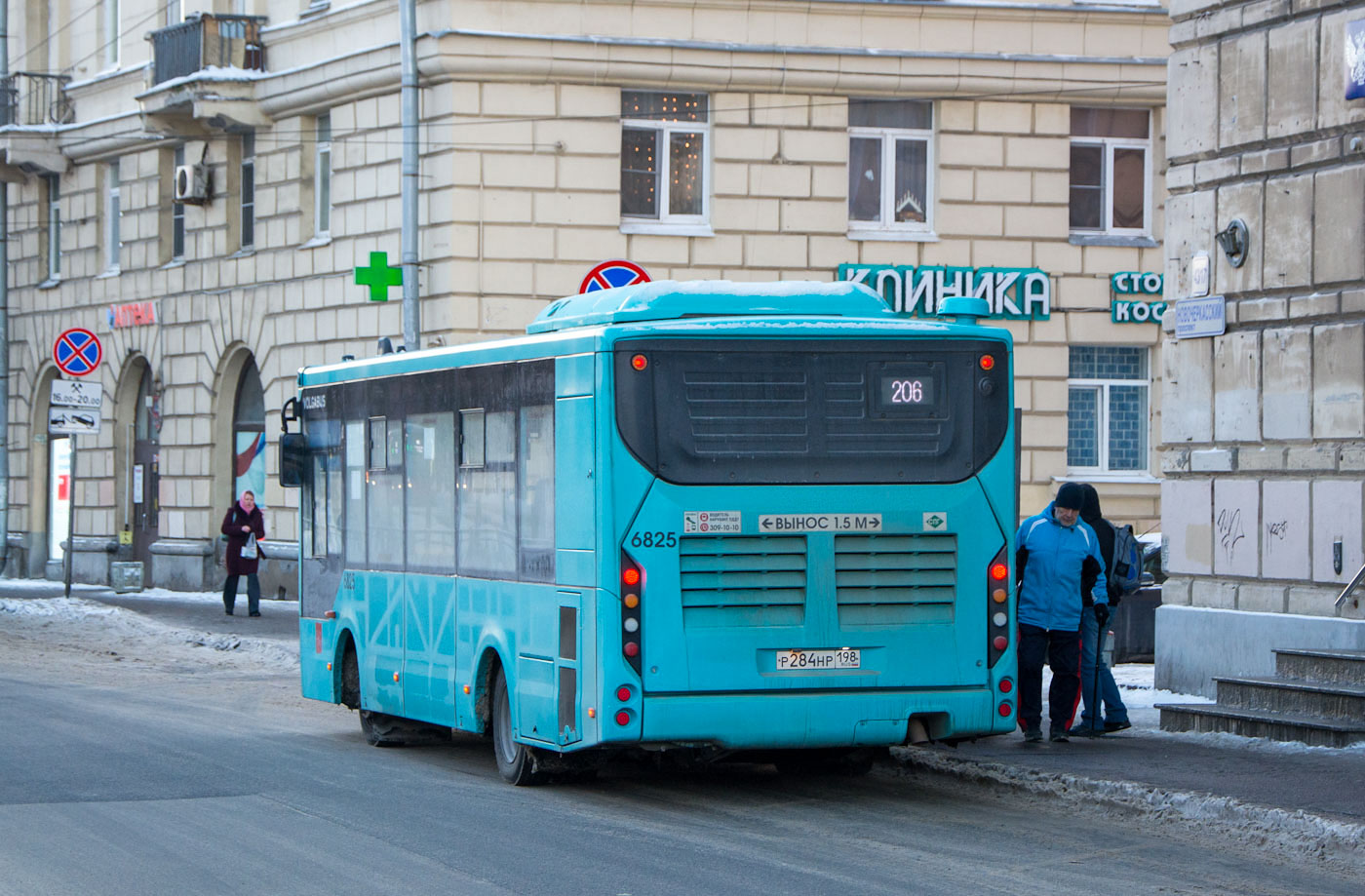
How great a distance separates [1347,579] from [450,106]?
13.6 metres

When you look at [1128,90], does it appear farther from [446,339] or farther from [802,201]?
[446,339]

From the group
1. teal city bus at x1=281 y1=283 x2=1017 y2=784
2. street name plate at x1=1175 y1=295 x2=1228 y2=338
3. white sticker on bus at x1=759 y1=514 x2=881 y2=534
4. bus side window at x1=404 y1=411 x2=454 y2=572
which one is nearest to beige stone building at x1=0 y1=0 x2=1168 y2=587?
street name plate at x1=1175 y1=295 x2=1228 y2=338

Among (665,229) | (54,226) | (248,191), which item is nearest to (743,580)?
(665,229)

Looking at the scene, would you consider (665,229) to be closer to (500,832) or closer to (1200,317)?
(1200,317)

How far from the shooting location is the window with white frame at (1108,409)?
1055 inches

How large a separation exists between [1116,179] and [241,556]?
1226 cm

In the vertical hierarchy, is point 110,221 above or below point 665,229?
above

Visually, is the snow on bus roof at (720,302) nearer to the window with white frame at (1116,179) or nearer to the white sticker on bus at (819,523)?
the white sticker on bus at (819,523)

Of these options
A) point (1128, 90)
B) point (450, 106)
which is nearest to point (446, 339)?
point (450, 106)

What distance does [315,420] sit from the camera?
1534 centimetres

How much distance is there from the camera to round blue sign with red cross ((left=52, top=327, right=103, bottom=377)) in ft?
90.9

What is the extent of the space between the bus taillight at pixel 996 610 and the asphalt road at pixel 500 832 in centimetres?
86

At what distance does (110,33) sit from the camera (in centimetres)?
3447

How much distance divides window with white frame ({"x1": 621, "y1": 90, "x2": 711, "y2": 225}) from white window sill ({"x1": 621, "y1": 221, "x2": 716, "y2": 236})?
8 cm
